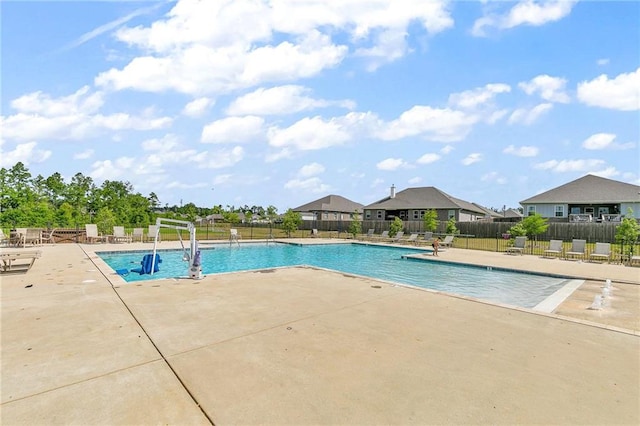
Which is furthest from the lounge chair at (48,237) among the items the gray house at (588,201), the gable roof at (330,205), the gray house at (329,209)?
the gray house at (588,201)

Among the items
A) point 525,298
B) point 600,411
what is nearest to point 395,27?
point 525,298

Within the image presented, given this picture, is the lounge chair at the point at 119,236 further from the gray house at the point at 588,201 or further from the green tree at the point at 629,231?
the gray house at the point at 588,201

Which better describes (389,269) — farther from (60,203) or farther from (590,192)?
(60,203)

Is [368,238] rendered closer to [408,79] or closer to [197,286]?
[408,79]

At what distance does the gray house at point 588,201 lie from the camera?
30.6 meters

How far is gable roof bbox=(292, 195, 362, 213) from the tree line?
23.9ft

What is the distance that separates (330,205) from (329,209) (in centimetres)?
141

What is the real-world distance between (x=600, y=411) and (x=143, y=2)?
13.0m

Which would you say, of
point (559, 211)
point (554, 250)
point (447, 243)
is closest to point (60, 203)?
point (447, 243)

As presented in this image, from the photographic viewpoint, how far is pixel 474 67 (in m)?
14.0

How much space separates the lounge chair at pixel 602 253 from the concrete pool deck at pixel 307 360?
1053 cm

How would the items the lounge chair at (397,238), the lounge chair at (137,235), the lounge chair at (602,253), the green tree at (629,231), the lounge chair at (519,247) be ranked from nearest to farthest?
the green tree at (629,231), the lounge chair at (602,253), the lounge chair at (519,247), the lounge chair at (137,235), the lounge chair at (397,238)

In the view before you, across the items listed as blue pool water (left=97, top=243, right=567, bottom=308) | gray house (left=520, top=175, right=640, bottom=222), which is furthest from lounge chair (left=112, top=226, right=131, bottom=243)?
gray house (left=520, top=175, right=640, bottom=222)

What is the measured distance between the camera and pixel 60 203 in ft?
149
